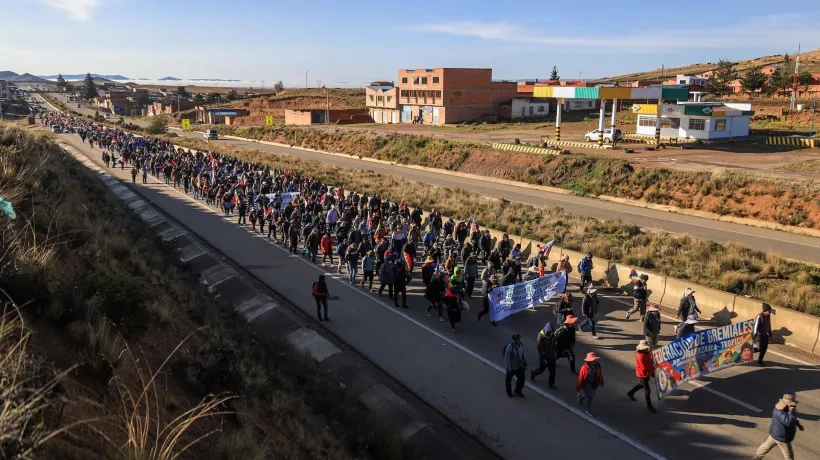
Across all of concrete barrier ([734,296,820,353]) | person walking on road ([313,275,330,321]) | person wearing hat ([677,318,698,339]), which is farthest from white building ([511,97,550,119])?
person wearing hat ([677,318,698,339])

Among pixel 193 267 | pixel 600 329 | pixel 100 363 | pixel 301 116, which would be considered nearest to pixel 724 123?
pixel 600 329

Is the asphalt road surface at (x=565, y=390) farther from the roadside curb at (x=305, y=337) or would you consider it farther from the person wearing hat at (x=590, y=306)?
the roadside curb at (x=305, y=337)

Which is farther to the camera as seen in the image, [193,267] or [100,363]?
[193,267]

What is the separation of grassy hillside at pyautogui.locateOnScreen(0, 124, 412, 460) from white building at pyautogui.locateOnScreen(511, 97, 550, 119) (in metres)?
74.2

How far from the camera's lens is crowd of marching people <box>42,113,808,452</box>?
10.7 m

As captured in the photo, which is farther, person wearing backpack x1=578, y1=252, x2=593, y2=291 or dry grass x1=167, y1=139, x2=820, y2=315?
dry grass x1=167, y1=139, x2=820, y2=315

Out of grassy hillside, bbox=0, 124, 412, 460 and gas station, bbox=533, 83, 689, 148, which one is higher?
gas station, bbox=533, 83, 689, 148

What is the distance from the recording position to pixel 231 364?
26.4 feet

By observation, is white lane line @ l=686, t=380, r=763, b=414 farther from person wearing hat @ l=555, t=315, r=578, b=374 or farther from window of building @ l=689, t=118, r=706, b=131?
window of building @ l=689, t=118, r=706, b=131

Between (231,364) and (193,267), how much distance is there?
11.4 metres

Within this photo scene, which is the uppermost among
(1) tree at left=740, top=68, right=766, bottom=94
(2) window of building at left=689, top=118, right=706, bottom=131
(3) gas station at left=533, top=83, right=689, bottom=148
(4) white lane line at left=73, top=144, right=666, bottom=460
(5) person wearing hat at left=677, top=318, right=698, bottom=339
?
(1) tree at left=740, top=68, right=766, bottom=94

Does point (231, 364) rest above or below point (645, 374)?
above

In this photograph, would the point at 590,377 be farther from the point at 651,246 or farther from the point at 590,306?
the point at 651,246

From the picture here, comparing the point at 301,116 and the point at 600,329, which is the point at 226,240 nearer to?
the point at 600,329
